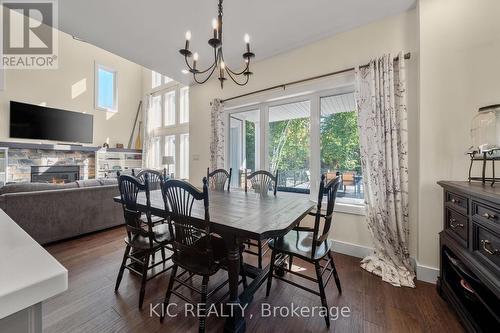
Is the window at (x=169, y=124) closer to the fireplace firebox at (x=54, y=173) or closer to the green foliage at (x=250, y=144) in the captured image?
the fireplace firebox at (x=54, y=173)

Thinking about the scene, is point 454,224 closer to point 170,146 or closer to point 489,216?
point 489,216

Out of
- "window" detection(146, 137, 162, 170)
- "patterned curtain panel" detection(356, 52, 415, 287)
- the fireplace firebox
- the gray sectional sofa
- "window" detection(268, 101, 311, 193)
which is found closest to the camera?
"patterned curtain panel" detection(356, 52, 415, 287)

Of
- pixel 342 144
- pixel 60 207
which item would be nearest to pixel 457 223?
pixel 342 144

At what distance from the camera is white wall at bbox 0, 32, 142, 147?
16.1 feet

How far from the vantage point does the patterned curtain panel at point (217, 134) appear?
148 inches

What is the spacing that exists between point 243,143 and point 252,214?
2.38m

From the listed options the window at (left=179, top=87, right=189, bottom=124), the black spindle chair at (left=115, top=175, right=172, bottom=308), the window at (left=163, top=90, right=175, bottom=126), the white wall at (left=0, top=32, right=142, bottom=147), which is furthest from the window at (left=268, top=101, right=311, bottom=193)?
the white wall at (left=0, top=32, right=142, bottom=147)

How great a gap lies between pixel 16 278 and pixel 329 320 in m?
1.79

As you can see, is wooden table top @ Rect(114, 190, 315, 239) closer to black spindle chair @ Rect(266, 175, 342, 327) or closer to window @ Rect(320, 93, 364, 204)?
black spindle chair @ Rect(266, 175, 342, 327)

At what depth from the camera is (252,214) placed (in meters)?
1.65

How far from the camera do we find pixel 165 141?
6.74 m

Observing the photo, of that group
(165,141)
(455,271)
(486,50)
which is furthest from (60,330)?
(165,141)

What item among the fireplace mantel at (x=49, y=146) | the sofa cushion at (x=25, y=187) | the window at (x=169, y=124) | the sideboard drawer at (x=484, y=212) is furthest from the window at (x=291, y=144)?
the fireplace mantel at (x=49, y=146)

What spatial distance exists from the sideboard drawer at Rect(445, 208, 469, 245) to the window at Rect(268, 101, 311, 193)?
1.56 metres
